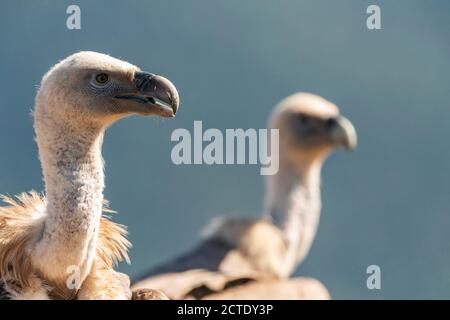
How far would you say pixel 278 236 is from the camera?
11445mm

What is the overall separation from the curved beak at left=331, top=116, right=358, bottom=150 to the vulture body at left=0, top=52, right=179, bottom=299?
687 centimetres

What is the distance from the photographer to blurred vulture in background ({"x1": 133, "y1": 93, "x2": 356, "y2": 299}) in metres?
9.20

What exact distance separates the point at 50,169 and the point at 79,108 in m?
0.30

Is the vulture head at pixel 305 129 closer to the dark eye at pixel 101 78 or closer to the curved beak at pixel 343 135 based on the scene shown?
the curved beak at pixel 343 135

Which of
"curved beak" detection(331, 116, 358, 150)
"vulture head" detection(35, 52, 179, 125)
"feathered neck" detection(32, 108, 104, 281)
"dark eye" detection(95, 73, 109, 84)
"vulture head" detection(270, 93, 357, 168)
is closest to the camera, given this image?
"feathered neck" detection(32, 108, 104, 281)

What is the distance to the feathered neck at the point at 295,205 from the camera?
477 inches

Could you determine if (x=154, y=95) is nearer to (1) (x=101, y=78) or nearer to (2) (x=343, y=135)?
(1) (x=101, y=78)

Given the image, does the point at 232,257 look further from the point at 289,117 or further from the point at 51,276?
the point at 51,276

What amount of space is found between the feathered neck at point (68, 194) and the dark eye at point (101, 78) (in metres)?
0.19

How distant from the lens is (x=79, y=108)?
5.72 m

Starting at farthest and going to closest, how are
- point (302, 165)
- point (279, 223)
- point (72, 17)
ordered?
1. point (302, 165)
2. point (279, 223)
3. point (72, 17)

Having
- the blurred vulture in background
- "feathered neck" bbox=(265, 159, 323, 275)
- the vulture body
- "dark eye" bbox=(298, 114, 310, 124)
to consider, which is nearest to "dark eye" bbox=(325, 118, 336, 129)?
the blurred vulture in background

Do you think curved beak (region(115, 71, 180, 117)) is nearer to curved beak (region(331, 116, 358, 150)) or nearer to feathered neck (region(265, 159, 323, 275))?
feathered neck (region(265, 159, 323, 275))
